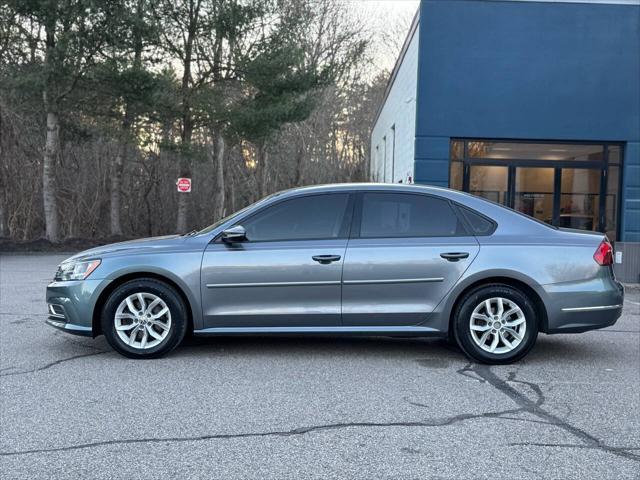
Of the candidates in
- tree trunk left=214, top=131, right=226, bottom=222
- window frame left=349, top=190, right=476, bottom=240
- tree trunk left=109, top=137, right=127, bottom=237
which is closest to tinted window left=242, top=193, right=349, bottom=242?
window frame left=349, top=190, right=476, bottom=240

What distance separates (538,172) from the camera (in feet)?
44.1

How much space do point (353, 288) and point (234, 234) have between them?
1.20 meters

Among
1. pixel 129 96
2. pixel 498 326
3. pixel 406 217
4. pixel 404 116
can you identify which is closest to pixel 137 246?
pixel 406 217

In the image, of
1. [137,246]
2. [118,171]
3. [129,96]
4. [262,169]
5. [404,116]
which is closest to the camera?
[137,246]

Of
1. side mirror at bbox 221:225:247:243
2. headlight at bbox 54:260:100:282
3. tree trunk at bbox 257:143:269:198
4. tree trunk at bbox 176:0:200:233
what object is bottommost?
headlight at bbox 54:260:100:282

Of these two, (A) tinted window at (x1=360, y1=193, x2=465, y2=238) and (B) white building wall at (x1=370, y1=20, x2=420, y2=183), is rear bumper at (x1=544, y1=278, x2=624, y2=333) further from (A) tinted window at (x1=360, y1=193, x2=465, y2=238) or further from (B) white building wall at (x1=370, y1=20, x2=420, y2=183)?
(B) white building wall at (x1=370, y1=20, x2=420, y2=183)

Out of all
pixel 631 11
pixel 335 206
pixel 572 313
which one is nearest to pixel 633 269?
pixel 631 11

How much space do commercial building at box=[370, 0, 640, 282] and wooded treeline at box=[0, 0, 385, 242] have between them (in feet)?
24.8

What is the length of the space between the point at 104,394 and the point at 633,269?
455 inches

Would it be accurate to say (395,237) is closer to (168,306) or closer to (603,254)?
(603,254)

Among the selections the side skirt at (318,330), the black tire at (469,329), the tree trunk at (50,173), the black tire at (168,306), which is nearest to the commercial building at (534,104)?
the black tire at (469,329)

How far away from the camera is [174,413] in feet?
13.6

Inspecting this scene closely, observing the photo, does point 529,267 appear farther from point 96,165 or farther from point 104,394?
point 96,165

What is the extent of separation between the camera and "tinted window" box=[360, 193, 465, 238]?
5645 mm
